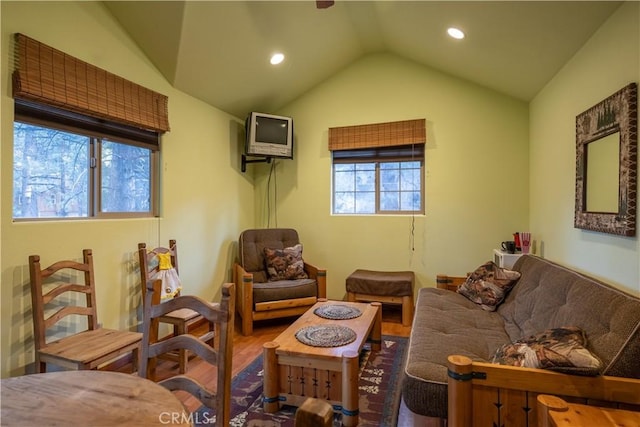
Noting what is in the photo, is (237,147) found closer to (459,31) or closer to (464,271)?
(459,31)

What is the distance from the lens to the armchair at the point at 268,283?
322 centimetres

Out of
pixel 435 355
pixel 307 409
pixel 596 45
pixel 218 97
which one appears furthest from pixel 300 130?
pixel 307 409

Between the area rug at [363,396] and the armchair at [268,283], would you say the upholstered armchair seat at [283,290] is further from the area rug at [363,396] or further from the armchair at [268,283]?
the area rug at [363,396]

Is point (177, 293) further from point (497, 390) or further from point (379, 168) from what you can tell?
point (379, 168)

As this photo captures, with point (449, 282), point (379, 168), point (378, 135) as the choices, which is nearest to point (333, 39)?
point (378, 135)

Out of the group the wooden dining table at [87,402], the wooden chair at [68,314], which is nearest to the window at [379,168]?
the wooden chair at [68,314]

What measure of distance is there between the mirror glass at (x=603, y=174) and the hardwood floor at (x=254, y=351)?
5.25ft

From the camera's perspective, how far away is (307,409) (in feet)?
1.46

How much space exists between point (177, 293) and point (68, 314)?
853 millimetres

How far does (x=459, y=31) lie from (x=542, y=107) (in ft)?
3.47

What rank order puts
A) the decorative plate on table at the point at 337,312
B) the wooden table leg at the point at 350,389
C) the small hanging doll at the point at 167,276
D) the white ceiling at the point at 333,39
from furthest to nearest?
1. the small hanging doll at the point at 167,276
2. the decorative plate on table at the point at 337,312
3. the white ceiling at the point at 333,39
4. the wooden table leg at the point at 350,389

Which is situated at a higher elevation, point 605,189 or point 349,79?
point 349,79

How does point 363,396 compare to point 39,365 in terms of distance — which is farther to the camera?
point 363,396

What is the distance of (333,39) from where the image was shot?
3453 mm
